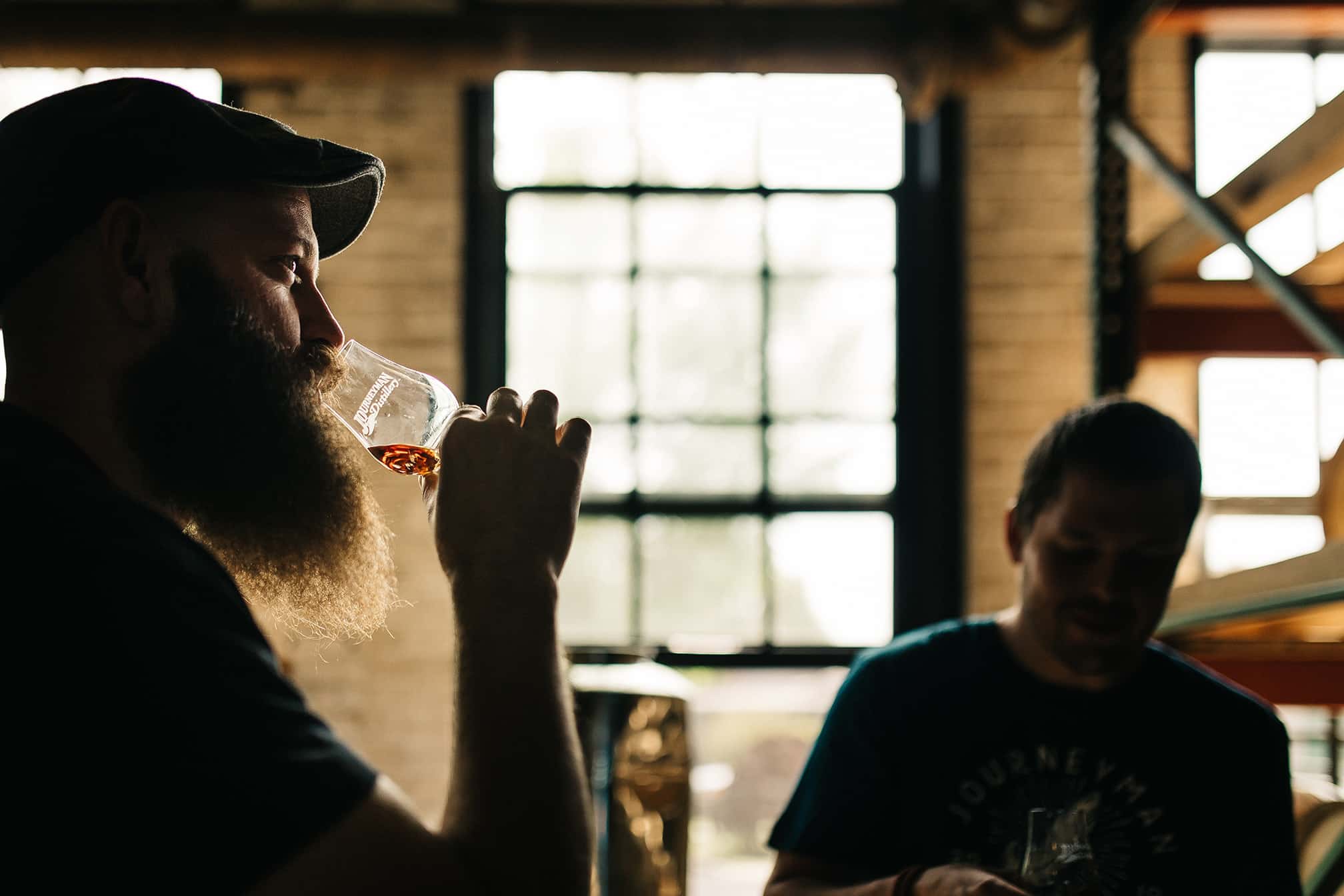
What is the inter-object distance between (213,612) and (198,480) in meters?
0.24

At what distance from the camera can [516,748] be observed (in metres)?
0.63

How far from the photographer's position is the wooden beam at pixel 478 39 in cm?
283

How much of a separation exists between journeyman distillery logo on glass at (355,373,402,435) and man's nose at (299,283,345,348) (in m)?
0.24

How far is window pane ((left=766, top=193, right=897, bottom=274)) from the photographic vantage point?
352 centimetres

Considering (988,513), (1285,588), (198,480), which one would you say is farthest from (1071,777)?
(988,513)

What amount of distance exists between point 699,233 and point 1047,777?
244cm

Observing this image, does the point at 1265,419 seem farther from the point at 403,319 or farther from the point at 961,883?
the point at 961,883

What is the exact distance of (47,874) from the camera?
0.52m

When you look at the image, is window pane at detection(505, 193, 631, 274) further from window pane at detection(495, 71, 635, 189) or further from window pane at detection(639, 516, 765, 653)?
window pane at detection(639, 516, 765, 653)

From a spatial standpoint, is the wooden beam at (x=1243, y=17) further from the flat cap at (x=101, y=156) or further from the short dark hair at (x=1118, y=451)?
the flat cap at (x=101, y=156)

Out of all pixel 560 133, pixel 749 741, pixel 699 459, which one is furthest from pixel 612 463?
pixel 560 133

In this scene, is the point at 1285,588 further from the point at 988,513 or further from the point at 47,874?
the point at 988,513

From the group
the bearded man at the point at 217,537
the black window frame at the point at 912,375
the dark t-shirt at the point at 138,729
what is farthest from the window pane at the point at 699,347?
the dark t-shirt at the point at 138,729

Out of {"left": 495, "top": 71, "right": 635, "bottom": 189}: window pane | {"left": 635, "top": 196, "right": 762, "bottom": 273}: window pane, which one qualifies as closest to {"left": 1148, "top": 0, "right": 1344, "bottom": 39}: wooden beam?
{"left": 635, "top": 196, "right": 762, "bottom": 273}: window pane
